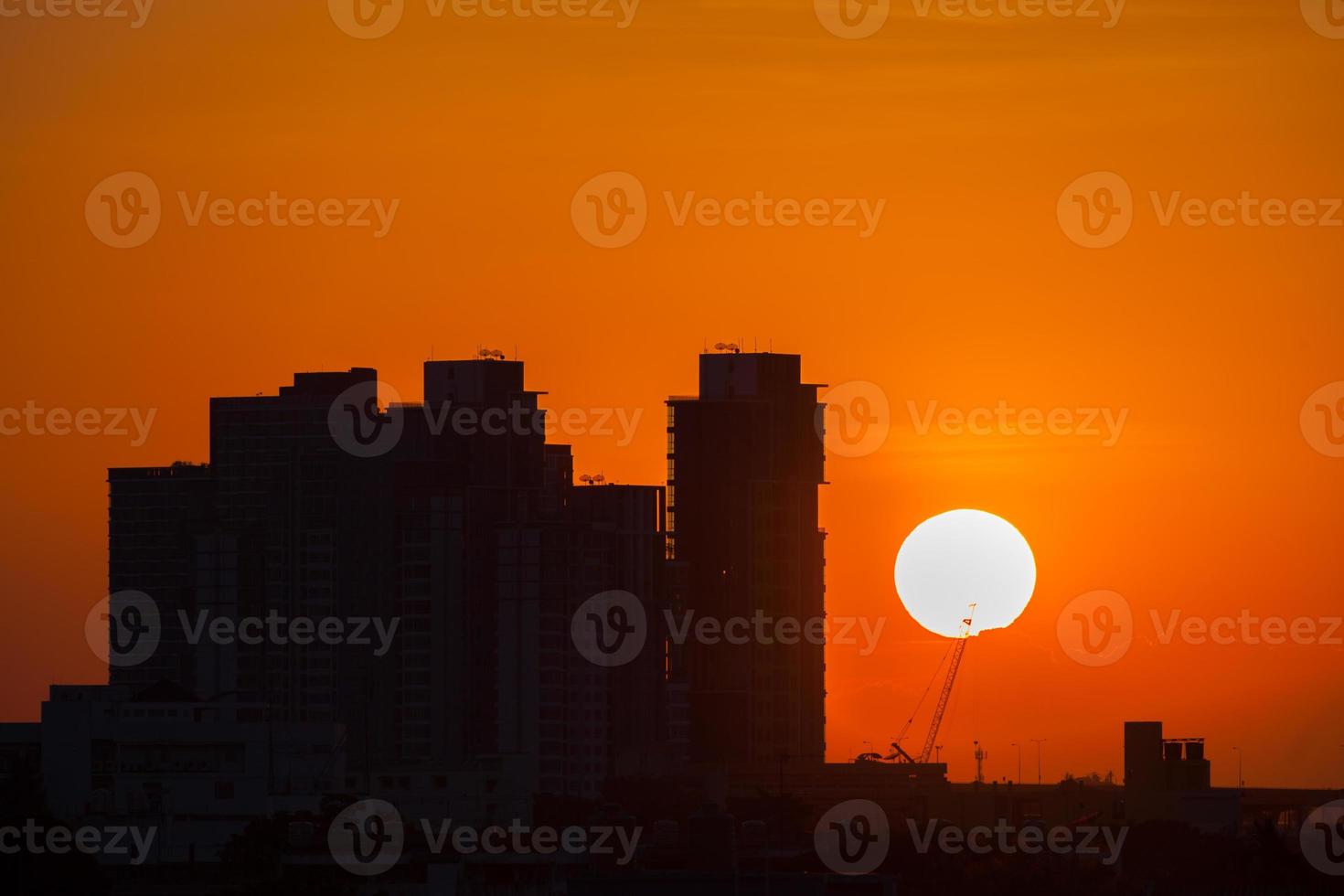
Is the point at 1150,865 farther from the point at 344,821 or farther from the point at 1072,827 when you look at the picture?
the point at 344,821

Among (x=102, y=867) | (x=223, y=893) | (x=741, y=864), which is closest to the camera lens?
(x=741, y=864)

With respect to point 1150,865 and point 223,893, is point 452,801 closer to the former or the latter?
point 1150,865

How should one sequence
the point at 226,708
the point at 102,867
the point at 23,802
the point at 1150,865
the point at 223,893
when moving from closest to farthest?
1. the point at 223,893
2. the point at 102,867
3. the point at 23,802
4. the point at 1150,865
5. the point at 226,708

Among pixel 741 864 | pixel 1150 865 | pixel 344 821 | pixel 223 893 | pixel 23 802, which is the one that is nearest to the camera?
pixel 741 864

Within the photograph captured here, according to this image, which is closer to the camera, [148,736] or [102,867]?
[102,867]

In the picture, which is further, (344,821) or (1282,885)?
(344,821)

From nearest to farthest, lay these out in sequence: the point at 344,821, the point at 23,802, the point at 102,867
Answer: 1. the point at 102,867
2. the point at 344,821
3. the point at 23,802

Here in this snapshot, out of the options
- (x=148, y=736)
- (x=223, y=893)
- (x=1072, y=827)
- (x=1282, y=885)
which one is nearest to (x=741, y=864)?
(x=223, y=893)

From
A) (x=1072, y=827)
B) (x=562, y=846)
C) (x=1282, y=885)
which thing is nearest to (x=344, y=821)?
(x=562, y=846)
